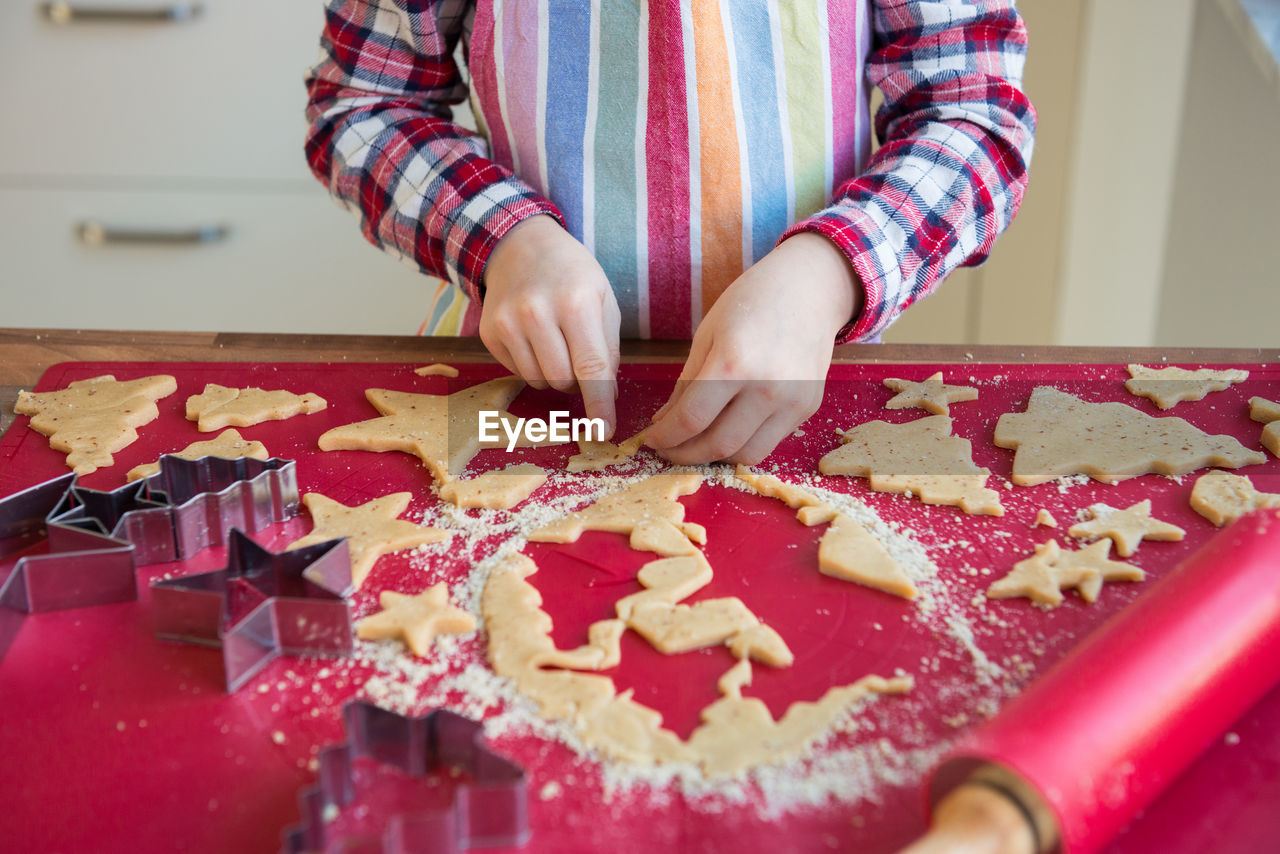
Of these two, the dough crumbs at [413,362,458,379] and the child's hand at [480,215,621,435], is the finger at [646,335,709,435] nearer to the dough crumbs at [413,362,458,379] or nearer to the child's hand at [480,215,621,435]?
the child's hand at [480,215,621,435]

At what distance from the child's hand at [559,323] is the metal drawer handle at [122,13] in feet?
4.61

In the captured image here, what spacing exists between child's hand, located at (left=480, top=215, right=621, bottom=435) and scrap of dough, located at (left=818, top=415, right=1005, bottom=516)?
0.21 meters

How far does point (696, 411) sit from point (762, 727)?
11.4 inches

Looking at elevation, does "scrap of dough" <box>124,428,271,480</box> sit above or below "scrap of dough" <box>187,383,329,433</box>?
below

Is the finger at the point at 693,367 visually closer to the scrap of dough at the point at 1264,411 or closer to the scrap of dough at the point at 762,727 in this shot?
the scrap of dough at the point at 762,727

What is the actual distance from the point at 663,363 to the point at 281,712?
0.57 meters

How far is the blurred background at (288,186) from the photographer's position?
185 centimetres

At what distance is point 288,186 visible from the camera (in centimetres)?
208

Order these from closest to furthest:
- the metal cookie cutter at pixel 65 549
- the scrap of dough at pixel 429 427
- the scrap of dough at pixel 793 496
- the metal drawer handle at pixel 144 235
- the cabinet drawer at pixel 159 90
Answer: the metal cookie cutter at pixel 65 549
the scrap of dough at pixel 793 496
the scrap of dough at pixel 429 427
the cabinet drawer at pixel 159 90
the metal drawer handle at pixel 144 235

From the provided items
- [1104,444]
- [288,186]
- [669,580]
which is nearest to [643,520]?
[669,580]

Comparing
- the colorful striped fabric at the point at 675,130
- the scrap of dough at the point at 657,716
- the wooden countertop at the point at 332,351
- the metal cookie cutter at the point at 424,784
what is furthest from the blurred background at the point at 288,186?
the metal cookie cutter at the point at 424,784

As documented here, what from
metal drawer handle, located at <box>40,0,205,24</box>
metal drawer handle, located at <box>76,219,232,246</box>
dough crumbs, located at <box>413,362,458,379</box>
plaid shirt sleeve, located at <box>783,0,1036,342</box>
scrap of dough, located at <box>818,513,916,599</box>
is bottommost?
scrap of dough, located at <box>818,513,916,599</box>

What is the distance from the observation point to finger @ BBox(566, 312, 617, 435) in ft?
A: 2.81

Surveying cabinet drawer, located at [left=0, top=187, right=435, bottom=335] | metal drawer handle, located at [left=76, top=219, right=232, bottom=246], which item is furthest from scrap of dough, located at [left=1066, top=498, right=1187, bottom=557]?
metal drawer handle, located at [left=76, top=219, right=232, bottom=246]
